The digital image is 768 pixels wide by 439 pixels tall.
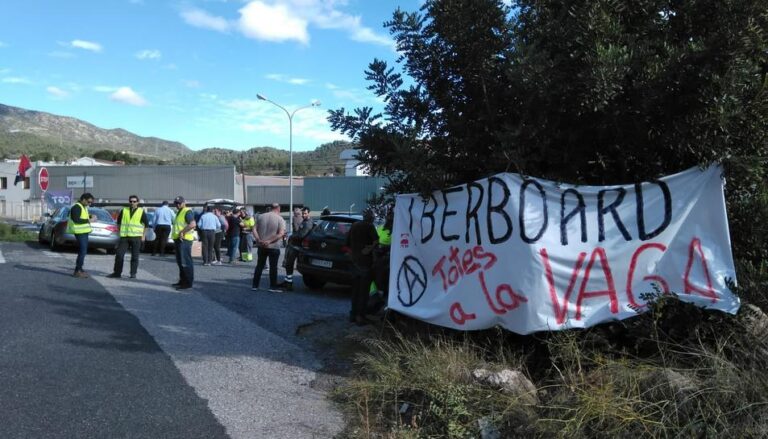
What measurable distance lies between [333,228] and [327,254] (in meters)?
0.56

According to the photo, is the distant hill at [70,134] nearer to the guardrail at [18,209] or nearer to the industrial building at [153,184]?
the industrial building at [153,184]

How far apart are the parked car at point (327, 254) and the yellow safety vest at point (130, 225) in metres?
3.14

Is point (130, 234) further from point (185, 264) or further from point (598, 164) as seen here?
point (598, 164)

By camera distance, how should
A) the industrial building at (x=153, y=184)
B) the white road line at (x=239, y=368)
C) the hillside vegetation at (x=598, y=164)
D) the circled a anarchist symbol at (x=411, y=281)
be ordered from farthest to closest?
the industrial building at (x=153, y=184) → the circled a anarchist symbol at (x=411, y=281) → the white road line at (x=239, y=368) → the hillside vegetation at (x=598, y=164)

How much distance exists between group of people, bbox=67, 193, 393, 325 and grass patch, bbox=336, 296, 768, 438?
200cm

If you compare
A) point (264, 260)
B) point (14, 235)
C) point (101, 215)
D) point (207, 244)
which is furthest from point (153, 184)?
point (264, 260)

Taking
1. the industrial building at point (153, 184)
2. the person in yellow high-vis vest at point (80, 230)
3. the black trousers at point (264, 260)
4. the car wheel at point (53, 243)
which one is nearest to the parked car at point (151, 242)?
the car wheel at point (53, 243)

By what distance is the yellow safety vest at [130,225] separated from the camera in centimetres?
1142

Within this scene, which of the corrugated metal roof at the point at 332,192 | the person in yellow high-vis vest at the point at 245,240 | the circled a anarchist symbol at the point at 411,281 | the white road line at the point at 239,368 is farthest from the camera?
the corrugated metal roof at the point at 332,192

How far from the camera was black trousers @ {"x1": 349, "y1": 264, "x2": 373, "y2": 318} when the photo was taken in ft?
24.4

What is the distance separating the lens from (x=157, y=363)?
18.4 ft

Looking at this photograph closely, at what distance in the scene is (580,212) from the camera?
15.3 ft

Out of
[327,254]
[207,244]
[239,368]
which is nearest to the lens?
[239,368]

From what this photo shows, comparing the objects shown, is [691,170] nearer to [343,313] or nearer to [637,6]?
[637,6]
